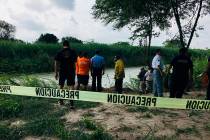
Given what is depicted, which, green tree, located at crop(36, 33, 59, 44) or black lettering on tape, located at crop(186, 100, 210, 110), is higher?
green tree, located at crop(36, 33, 59, 44)

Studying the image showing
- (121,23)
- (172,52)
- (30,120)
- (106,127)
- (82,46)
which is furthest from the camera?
(172,52)

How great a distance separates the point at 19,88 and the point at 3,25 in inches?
2398

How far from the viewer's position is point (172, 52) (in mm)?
57531

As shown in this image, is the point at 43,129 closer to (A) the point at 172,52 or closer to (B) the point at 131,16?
(B) the point at 131,16

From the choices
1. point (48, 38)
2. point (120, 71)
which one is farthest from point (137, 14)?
point (48, 38)

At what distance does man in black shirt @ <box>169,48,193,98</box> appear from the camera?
13.9 m

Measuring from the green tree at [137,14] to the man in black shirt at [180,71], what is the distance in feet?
30.2

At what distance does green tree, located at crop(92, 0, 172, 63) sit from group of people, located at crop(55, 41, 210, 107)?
12.1 feet

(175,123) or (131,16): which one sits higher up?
(131,16)

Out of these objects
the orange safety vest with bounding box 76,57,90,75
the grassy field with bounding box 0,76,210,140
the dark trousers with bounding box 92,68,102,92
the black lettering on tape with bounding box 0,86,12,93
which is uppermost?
the orange safety vest with bounding box 76,57,90,75

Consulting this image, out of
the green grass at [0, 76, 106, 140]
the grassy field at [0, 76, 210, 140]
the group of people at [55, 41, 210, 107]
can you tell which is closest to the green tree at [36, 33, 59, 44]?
the group of people at [55, 41, 210, 107]

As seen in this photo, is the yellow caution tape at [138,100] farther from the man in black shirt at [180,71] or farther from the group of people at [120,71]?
the man in black shirt at [180,71]

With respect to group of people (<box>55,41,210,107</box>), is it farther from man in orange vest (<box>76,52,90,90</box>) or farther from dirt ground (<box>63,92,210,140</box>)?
dirt ground (<box>63,92,210,140</box>)

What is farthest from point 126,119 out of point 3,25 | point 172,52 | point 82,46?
point 3,25
